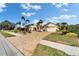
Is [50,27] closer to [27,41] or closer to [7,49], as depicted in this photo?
[27,41]

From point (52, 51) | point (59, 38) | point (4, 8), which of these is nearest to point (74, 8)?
point (59, 38)

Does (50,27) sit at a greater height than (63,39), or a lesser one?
greater

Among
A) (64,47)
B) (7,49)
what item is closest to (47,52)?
(64,47)

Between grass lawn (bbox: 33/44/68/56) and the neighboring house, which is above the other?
the neighboring house

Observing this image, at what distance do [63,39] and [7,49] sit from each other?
0.67 meters

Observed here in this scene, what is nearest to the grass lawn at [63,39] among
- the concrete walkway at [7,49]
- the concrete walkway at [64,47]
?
the concrete walkway at [64,47]

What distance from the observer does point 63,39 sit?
8.61ft

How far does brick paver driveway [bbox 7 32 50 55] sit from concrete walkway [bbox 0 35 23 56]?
43 millimetres

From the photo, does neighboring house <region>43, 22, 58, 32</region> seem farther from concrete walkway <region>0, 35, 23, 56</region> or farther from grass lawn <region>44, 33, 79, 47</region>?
concrete walkway <region>0, 35, 23, 56</region>

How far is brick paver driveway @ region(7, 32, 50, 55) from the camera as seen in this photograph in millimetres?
2607

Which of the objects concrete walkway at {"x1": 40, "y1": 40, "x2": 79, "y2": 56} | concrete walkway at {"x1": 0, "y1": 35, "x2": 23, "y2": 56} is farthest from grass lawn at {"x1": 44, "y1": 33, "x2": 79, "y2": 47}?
concrete walkway at {"x1": 0, "y1": 35, "x2": 23, "y2": 56}

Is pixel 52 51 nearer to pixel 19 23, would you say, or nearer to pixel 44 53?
pixel 44 53

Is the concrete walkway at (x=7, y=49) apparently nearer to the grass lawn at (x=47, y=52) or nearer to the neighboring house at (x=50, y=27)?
the grass lawn at (x=47, y=52)

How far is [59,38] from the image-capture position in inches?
104
